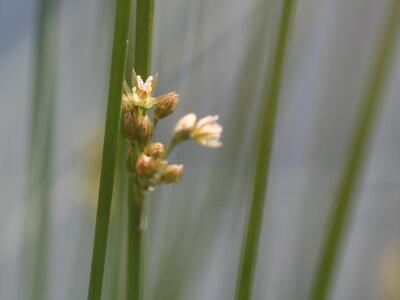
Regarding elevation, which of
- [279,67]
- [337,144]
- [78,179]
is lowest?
[78,179]

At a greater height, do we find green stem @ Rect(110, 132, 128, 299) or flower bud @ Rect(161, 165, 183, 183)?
flower bud @ Rect(161, 165, 183, 183)

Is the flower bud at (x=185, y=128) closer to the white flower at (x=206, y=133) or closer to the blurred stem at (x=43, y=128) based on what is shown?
the white flower at (x=206, y=133)

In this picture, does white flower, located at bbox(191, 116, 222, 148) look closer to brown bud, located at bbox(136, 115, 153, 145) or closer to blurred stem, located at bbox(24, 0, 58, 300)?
brown bud, located at bbox(136, 115, 153, 145)

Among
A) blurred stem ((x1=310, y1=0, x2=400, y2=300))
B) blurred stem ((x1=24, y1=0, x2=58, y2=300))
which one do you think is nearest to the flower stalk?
blurred stem ((x1=310, y1=0, x2=400, y2=300))

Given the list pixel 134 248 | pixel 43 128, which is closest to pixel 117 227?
pixel 43 128

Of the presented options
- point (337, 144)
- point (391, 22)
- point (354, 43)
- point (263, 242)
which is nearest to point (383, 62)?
point (391, 22)

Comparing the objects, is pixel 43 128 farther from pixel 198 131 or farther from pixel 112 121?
pixel 112 121

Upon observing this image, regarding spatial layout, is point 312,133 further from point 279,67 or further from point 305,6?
point 279,67
